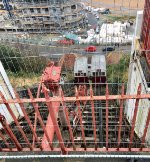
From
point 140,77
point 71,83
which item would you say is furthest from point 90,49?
point 71,83

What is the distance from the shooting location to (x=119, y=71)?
6320mm

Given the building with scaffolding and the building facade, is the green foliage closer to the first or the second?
the building with scaffolding

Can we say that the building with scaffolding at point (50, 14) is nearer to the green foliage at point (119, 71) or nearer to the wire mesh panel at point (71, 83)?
the wire mesh panel at point (71, 83)

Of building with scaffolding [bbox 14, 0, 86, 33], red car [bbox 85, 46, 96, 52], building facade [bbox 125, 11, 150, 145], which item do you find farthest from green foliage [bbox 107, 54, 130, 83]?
building facade [bbox 125, 11, 150, 145]

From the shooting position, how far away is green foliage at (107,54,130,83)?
6262 mm

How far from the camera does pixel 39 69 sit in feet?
Answer: 22.2

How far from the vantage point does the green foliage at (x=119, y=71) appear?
6262 mm

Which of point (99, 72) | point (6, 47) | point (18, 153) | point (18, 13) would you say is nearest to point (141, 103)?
point (18, 153)

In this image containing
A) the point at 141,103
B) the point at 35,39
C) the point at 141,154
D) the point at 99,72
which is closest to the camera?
the point at 141,154

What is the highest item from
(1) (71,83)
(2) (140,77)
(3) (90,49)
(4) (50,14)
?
(4) (50,14)

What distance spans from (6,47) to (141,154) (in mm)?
4821

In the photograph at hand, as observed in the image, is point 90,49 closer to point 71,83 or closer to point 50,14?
point 50,14

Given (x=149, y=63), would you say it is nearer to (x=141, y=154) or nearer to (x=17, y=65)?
(x=141, y=154)

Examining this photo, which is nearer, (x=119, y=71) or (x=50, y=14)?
(x=50, y=14)
